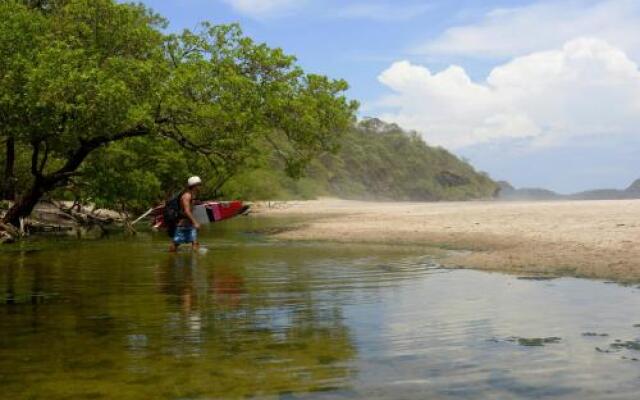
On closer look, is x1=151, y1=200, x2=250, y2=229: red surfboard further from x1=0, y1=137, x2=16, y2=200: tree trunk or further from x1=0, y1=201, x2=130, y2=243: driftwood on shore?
x1=0, y1=137, x2=16, y2=200: tree trunk

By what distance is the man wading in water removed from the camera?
17.1 metres

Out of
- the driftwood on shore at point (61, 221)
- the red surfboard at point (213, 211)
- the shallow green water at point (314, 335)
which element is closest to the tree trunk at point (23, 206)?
the driftwood on shore at point (61, 221)

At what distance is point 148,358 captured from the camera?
20.0ft

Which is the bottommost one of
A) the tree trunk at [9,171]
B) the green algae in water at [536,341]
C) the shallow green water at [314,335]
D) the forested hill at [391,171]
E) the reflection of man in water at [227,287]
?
the green algae in water at [536,341]

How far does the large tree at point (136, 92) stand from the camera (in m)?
18.4

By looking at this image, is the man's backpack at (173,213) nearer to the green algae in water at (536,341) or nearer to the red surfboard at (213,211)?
the green algae in water at (536,341)

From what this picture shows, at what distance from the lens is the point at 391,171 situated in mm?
130500

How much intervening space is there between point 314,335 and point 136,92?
1543cm

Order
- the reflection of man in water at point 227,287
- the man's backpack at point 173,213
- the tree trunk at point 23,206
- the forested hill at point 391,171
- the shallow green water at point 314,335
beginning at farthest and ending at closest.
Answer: the forested hill at point 391,171, the tree trunk at point 23,206, the man's backpack at point 173,213, the reflection of man in water at point 227,287, the shallow green water at point 314,335

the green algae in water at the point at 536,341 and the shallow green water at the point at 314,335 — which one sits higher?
the shallow green water at the point at 314,335

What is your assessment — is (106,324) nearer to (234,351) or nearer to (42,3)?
(234,351)

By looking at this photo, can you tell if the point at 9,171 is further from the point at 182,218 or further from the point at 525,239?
the point at 525,239

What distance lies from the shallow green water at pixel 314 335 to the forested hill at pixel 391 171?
8915 centimetres

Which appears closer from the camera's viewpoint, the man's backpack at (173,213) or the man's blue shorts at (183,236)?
the man's backpack at (173,213)
